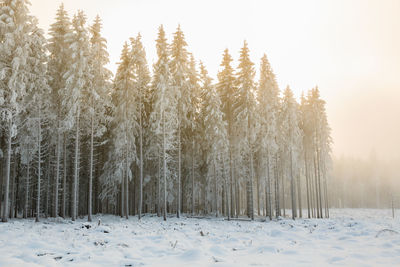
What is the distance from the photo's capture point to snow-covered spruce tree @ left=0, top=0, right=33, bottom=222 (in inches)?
750

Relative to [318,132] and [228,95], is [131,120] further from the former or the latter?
[318,132]

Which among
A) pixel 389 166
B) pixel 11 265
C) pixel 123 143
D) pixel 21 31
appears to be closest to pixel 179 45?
pixel 123 143

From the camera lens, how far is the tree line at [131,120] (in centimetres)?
2130

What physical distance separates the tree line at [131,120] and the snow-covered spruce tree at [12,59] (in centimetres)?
7

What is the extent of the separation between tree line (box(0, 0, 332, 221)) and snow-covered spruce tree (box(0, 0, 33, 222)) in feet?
0.23

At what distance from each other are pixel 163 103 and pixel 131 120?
3.70 metres

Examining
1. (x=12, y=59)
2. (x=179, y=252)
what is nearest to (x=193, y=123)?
(x=12, y=59)

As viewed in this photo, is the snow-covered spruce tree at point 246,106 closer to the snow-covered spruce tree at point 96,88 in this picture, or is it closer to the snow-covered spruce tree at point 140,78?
the snow-covered spruce tree at point 140,78

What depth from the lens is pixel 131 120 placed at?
1072 inches

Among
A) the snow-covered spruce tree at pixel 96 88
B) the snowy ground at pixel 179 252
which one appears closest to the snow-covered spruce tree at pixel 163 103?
the snow-covered spruce tree at pixel 96 88

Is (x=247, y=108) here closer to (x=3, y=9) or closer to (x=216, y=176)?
(x=216, y=176)

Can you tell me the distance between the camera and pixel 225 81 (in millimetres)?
31672

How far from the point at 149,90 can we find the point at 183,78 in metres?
3.68

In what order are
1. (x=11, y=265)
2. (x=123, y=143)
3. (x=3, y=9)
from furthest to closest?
(x=123, y=143) < (x=3, y=9) < (x=11, y=265)
